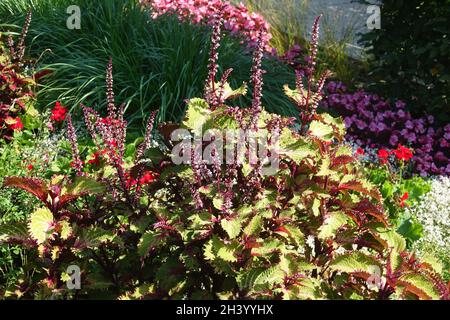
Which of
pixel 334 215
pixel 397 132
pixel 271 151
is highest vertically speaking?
pixel 271 151

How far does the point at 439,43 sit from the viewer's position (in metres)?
6.07

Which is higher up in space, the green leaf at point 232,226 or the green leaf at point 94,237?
the green leaf at point 232,226

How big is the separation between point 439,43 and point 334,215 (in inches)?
158

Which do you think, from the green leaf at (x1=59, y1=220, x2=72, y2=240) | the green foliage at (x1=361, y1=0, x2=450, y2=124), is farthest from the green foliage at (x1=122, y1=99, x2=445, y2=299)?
the green foliage at (x1=361, y1=0, x2=450, y2=124)

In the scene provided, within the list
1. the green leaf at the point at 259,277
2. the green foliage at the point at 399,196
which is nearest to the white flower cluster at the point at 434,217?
the green foliage at the point at 399,196

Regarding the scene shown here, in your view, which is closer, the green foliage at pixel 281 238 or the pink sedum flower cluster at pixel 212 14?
the green foliage at pixel 281 238

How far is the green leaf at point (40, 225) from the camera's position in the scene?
2307 mm

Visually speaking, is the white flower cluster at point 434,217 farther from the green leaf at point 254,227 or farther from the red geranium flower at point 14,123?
the red geranium flower at point 14,123

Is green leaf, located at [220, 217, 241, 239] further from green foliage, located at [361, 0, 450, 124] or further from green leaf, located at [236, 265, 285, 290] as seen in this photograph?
green foliage, located at [361, 0, 450, 124]

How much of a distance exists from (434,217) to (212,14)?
340 centimetres

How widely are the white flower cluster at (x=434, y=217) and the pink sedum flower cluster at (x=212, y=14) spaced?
260cm

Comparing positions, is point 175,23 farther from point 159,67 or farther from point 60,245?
point 60,245

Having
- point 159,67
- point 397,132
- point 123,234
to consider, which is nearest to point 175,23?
point 159,67

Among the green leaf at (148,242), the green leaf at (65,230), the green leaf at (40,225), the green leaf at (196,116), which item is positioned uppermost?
the green leaf at (196,116)
